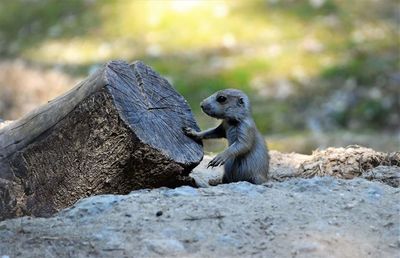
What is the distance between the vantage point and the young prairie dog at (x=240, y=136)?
6.09 metres

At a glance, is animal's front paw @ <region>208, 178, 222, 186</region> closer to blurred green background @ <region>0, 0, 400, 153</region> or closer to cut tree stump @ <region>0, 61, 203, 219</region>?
cut tree stump @ <region>0, 61, 203, 219</region>

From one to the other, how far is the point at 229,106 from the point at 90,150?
120cm

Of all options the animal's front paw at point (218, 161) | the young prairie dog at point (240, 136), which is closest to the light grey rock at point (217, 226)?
the animal's front paw at point (218, 161)

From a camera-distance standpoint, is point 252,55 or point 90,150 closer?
point 90,150

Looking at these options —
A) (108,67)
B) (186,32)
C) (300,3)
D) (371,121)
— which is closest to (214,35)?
(186,32)

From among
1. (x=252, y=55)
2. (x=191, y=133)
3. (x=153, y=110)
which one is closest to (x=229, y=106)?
(x=191, y=133)

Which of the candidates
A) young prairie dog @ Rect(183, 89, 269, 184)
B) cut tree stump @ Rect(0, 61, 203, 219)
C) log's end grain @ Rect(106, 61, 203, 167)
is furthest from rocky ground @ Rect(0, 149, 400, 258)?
young prairie dog @ Rect(183, 89, 269, 184)

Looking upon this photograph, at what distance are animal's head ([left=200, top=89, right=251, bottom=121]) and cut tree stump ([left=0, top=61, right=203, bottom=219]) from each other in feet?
1.86

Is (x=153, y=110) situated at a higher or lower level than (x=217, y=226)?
higher

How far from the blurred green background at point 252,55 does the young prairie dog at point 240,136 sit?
12.1 ft

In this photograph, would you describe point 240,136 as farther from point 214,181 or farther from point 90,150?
point 90,150

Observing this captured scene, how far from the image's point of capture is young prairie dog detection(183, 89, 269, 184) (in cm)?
609

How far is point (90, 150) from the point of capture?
17.7ft

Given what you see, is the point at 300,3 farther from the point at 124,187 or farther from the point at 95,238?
the point at 95,238
